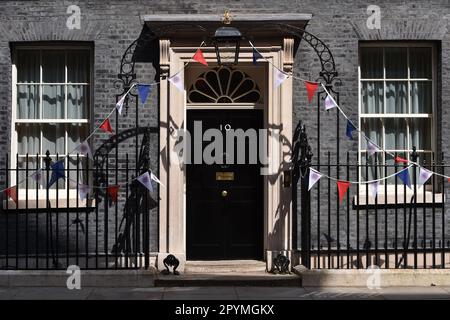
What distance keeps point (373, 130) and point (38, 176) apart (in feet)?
16.5

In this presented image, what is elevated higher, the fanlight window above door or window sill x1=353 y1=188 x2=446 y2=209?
the fanlight window above door

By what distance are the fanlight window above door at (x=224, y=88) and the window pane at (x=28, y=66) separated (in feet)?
7.71

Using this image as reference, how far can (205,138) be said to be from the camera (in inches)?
435

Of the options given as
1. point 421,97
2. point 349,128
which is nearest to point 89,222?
point 349,128

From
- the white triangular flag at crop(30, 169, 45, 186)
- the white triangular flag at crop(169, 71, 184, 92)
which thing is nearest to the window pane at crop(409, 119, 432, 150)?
the white triangular flag at crop(169, 71, 184, 92)

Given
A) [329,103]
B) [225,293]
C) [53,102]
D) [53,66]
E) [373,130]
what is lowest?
[225,293]

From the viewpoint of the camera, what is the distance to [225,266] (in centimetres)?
1083

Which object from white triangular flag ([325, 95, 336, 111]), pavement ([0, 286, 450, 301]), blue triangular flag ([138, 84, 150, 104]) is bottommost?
pavement ([0, 286, 450, 301])

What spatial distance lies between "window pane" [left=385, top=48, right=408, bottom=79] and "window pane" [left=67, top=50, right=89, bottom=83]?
460 cm

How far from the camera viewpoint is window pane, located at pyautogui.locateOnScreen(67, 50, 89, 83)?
11.1m

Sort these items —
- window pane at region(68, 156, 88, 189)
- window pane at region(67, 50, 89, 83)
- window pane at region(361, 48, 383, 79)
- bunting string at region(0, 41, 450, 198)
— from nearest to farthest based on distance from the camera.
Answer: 1. bunting string at region(0, 41, 450, 198)
2. window pane at region(68, 156, 88, 189)
3. window pane at region(67, 50, 89, 83)
4. window pane at region(361, 48, 383, 79)

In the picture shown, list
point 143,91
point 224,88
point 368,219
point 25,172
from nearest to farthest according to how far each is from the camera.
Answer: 1. point 143,91
2. point 368,219
3. point 25,172
4. point 224,88

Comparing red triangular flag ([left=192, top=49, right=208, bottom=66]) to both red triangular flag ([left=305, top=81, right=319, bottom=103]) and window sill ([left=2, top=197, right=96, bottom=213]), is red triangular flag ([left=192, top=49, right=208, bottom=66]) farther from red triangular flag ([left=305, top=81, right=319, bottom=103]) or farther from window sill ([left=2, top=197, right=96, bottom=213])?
window sill ([left=2, top=197, right=96, bottom=213])

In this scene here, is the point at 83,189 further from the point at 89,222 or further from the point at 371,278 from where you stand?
the point at 371,278
